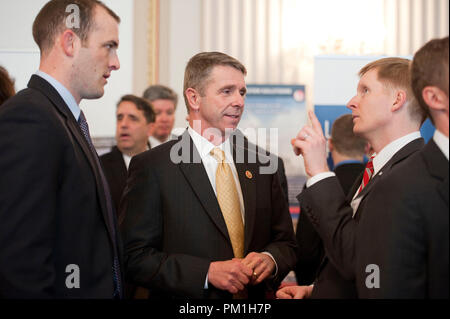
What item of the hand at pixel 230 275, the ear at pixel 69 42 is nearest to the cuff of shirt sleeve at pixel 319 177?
the hand at pixel 230 275

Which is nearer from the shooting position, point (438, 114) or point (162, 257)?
point (438, 114)

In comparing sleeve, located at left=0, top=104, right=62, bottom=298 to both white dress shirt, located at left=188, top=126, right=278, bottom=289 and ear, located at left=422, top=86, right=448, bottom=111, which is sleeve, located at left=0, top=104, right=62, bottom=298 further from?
ear, located at left=422, top=86, right=448, bottom=111

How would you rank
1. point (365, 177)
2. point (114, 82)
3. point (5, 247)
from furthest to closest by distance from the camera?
point (114, 82), point (365, 177), point (5, 247)

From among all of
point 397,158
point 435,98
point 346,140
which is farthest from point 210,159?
point 346,140

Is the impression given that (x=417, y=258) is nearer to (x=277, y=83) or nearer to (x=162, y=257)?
(x=162, y=257)

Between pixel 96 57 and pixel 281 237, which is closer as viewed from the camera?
pixel 96 57

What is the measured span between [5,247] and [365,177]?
4.07ft

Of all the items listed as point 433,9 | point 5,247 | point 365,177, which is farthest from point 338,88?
point 5,247

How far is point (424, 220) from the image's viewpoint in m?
1.26

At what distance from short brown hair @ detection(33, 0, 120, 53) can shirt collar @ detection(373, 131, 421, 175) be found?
3.69 ft

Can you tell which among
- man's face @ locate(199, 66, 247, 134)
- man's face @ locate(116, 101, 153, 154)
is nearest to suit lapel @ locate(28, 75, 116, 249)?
man's face @ locate(199, 66, 247, 134)

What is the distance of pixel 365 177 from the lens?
1883mm

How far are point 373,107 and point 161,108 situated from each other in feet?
9.72

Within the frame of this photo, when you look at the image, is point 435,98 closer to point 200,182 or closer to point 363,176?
point 363,176
